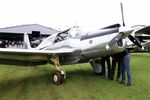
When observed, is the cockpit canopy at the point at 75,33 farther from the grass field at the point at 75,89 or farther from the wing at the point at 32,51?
the grass field at the point at 75,89

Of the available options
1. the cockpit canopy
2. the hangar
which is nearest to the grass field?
the cockpit canopy

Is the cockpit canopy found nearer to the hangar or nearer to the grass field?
the grass field

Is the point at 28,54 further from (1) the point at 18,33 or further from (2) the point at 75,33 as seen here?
(1) the point at 18,33

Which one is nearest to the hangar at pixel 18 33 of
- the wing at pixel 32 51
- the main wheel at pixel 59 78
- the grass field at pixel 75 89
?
the grass field at pixel 75 89

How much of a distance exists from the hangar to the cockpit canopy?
30.9 metres

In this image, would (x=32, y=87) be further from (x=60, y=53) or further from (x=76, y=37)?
(x=76, y=37)

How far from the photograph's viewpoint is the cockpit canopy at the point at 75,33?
1103 centimetres

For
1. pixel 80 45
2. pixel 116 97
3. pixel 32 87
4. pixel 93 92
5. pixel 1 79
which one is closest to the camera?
pixel 116 97

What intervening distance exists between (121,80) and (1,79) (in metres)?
5.20

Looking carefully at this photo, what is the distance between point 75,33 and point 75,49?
82 cm

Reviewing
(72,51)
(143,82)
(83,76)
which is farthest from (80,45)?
(143,82)

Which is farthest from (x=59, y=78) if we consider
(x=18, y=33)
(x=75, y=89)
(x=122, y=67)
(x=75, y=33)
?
(x=18, y=33)

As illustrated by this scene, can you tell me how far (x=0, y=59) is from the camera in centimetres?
1020

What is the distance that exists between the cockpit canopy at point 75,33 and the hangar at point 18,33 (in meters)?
30.9
